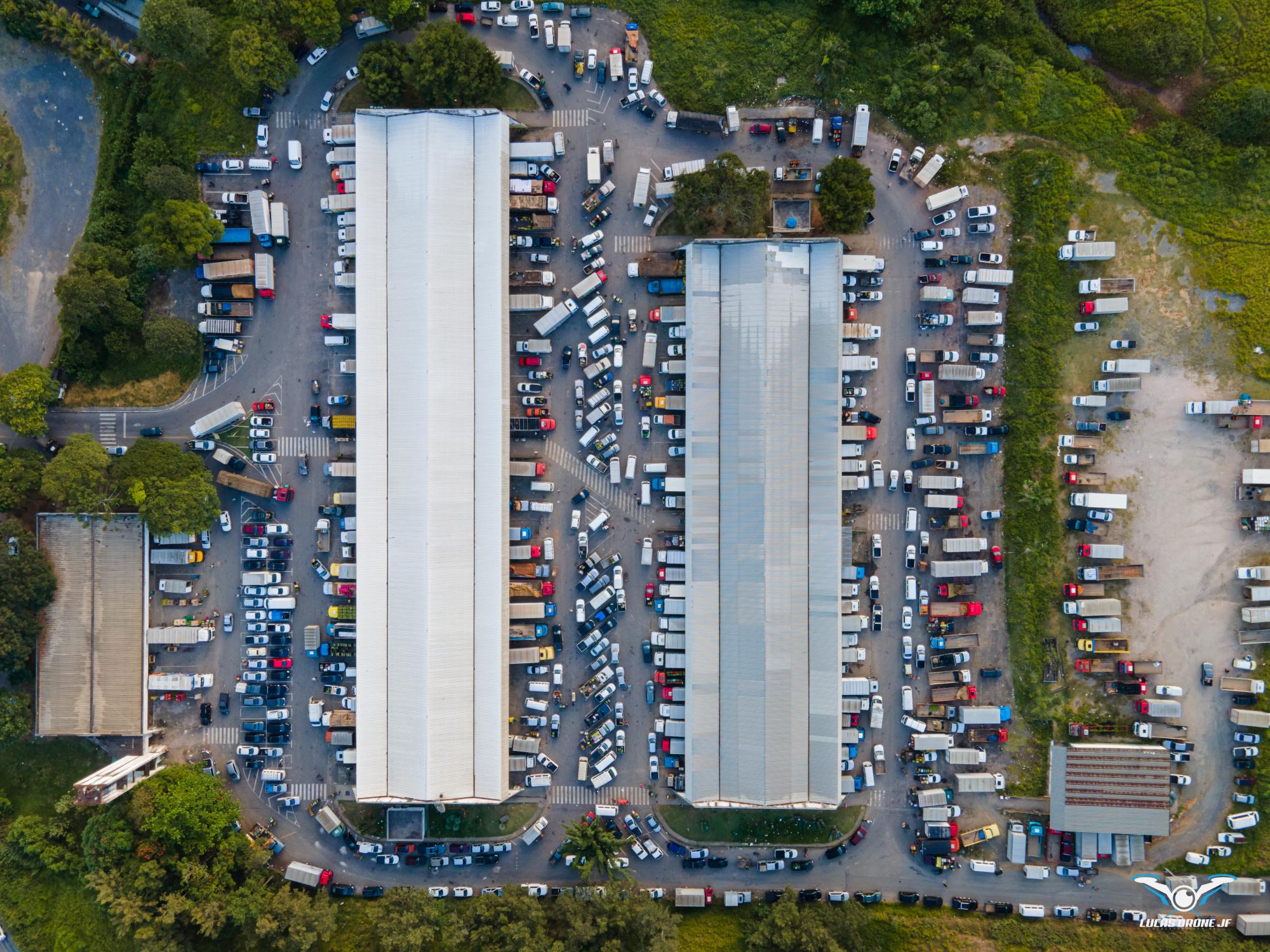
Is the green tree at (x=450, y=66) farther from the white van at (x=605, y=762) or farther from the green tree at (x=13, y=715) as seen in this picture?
the green tree at (x=13, y=715)

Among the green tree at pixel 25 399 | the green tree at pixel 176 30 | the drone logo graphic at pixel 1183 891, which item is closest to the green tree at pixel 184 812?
the green tree at pixel 25 399

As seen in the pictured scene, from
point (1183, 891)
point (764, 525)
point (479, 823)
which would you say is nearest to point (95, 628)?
point (479, 823)

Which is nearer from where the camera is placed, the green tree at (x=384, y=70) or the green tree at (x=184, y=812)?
the green tree at (x=184, y=812)

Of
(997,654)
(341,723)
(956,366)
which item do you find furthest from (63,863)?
(956,366)

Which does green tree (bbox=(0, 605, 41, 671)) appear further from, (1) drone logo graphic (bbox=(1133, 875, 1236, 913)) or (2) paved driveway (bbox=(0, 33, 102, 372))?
(1) drone logo graphic (bbox=(1133, 875, 1236, 913))

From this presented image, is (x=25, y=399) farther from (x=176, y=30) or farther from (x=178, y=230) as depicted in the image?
(x=176, y=30)

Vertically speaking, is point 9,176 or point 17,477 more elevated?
point 9,176
